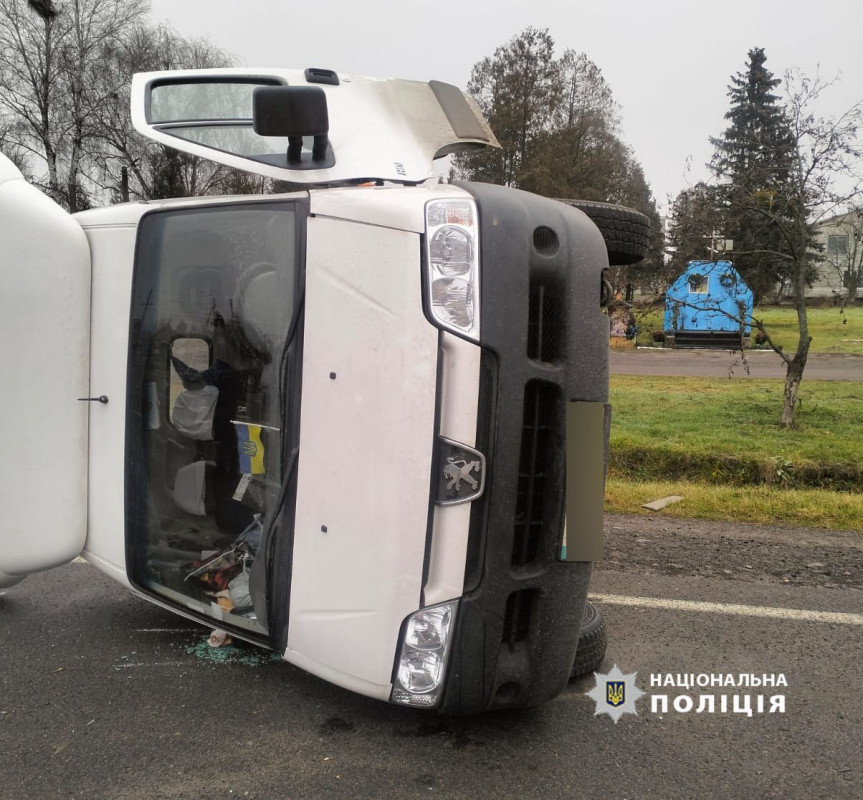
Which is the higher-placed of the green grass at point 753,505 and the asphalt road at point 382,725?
the green grass at point 753,505

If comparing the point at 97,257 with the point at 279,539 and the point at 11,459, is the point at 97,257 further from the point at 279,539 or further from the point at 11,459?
the point at 279,539

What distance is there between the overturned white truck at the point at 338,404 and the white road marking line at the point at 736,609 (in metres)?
0.86

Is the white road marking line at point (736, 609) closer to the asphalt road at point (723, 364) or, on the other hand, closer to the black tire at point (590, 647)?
the black tire at point (590, 647)

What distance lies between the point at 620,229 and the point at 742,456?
496 centimetres

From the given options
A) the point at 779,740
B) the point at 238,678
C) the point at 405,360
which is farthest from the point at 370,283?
the point at 779,740

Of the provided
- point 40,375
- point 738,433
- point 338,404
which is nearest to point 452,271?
point 338,404

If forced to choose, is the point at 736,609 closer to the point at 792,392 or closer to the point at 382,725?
the point at 382,725

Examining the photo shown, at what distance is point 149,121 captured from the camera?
3504 mm

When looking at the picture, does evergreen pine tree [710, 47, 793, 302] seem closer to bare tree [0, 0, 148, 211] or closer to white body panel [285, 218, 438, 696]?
white body panel [285, 218, 438, 696]

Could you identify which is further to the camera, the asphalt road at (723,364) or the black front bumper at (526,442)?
the asphalt road at (723,364)

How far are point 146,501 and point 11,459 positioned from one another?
0.66 meters

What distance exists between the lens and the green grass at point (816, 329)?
20817 mm

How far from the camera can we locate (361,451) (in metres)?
2.44

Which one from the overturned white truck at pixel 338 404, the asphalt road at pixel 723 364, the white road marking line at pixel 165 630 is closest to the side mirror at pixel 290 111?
the overturned white truck at pixel 338 404
